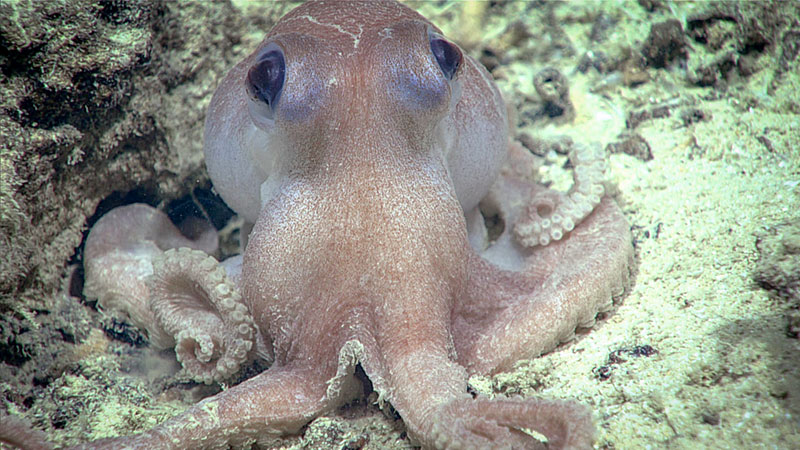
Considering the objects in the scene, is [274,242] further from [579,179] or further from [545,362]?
[579,179]

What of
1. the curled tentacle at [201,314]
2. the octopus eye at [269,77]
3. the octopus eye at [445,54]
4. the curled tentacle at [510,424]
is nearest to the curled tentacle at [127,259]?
the curled tentacle at [201,314]

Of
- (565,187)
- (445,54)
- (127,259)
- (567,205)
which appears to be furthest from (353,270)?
(565,187)

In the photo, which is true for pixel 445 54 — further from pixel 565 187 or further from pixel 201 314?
pixel 565 187

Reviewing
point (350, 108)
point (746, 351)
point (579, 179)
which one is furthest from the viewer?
point (579, 179)

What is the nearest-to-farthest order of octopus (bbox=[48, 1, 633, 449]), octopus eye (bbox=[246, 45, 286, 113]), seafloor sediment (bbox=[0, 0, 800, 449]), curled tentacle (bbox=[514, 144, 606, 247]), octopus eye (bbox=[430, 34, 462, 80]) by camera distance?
seafloor sediment (bbox=[0, 0, 800, 449])
octopus (bbox=[48, 1, 633, 449])
octopus eye (bbox=[246, 45, 286, 113])
octopus eye (bbox=[430, 34, 462, 80])
curled tentacle (bbox=[514, 144, 606, 247])

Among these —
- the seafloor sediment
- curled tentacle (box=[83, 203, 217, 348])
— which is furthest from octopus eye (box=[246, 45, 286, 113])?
curled tentacle (box=[83, 203, 217, 348])

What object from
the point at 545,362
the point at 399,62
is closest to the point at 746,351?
the point at 545,362

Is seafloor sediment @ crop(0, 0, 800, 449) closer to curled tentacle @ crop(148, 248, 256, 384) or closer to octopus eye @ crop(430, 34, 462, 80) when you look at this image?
curled tentacle @ crop(148, 248, 256, 384)
